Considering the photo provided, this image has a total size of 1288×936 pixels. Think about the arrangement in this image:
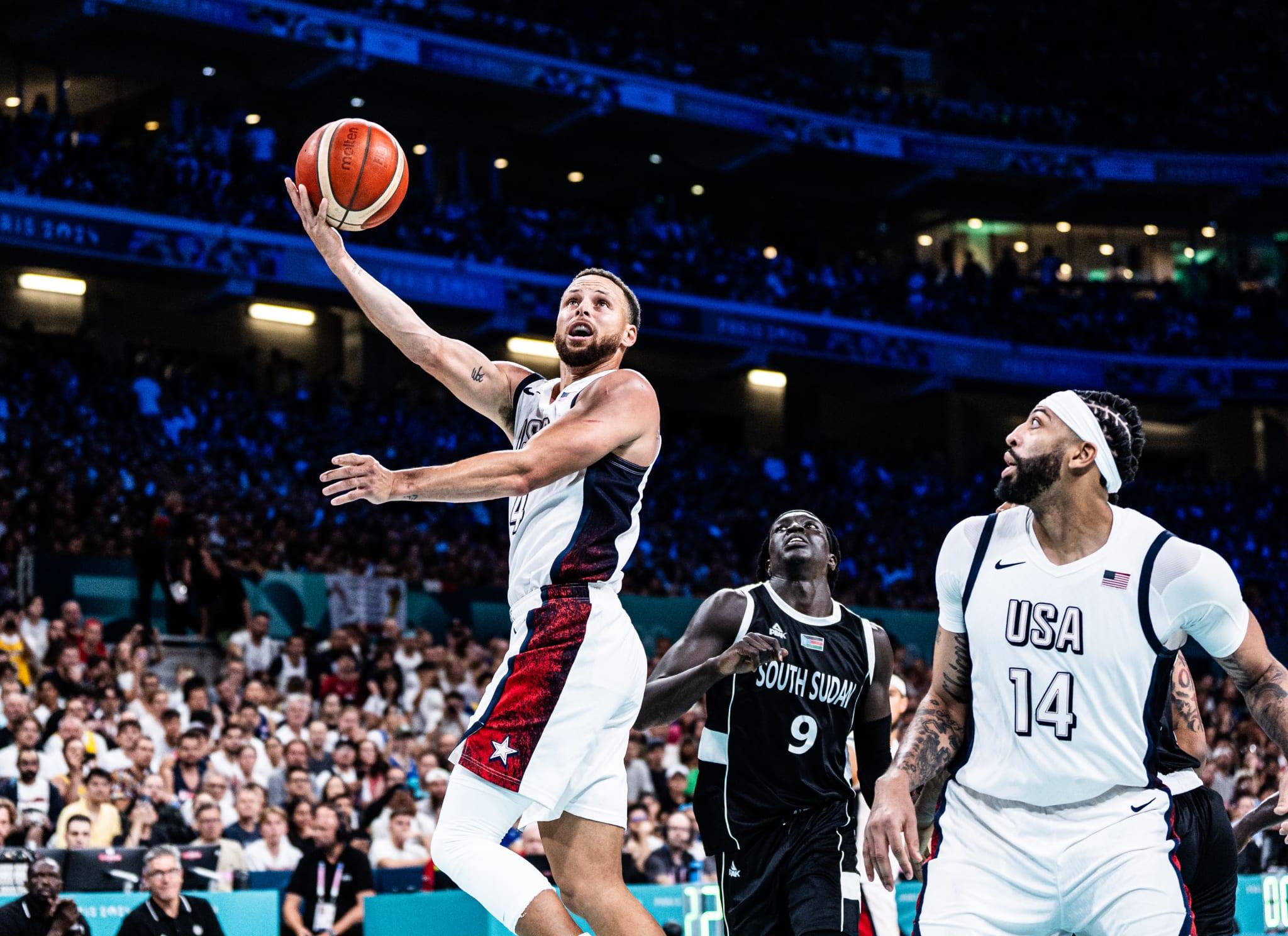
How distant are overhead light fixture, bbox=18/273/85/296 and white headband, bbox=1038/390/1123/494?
89.5ft

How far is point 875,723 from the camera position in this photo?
6504 millimetres

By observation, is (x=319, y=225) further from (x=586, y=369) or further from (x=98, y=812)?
(x=98, y=812)

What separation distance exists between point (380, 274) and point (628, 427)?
23017 millimetres

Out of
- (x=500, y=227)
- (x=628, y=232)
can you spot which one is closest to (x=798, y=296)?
(x=628, y=232)

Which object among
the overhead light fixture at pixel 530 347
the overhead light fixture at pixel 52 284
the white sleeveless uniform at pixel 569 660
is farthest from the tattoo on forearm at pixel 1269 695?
the overhead light fixture at pixel 530 347

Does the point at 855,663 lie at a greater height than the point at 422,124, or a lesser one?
lesser

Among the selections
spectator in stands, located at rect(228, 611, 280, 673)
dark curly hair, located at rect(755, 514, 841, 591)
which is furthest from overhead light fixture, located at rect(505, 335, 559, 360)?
dark curly hair, located at rect(755, 514, 841, 591)

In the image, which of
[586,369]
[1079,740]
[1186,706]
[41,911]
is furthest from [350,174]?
[41,911]

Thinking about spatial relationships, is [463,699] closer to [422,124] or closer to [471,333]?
[471,333]

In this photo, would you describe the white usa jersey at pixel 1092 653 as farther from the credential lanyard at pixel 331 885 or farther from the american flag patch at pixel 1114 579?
the credential lanyard at pixel 331 885

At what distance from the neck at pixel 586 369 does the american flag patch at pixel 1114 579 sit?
6.16ft

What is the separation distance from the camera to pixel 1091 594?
4547mm

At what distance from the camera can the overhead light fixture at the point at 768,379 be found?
37969 mm

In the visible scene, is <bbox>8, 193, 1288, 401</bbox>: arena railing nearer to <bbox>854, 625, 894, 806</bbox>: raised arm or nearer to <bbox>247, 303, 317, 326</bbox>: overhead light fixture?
<bbox>247, 303, 317, 326</bbox>: overhead light fixture
